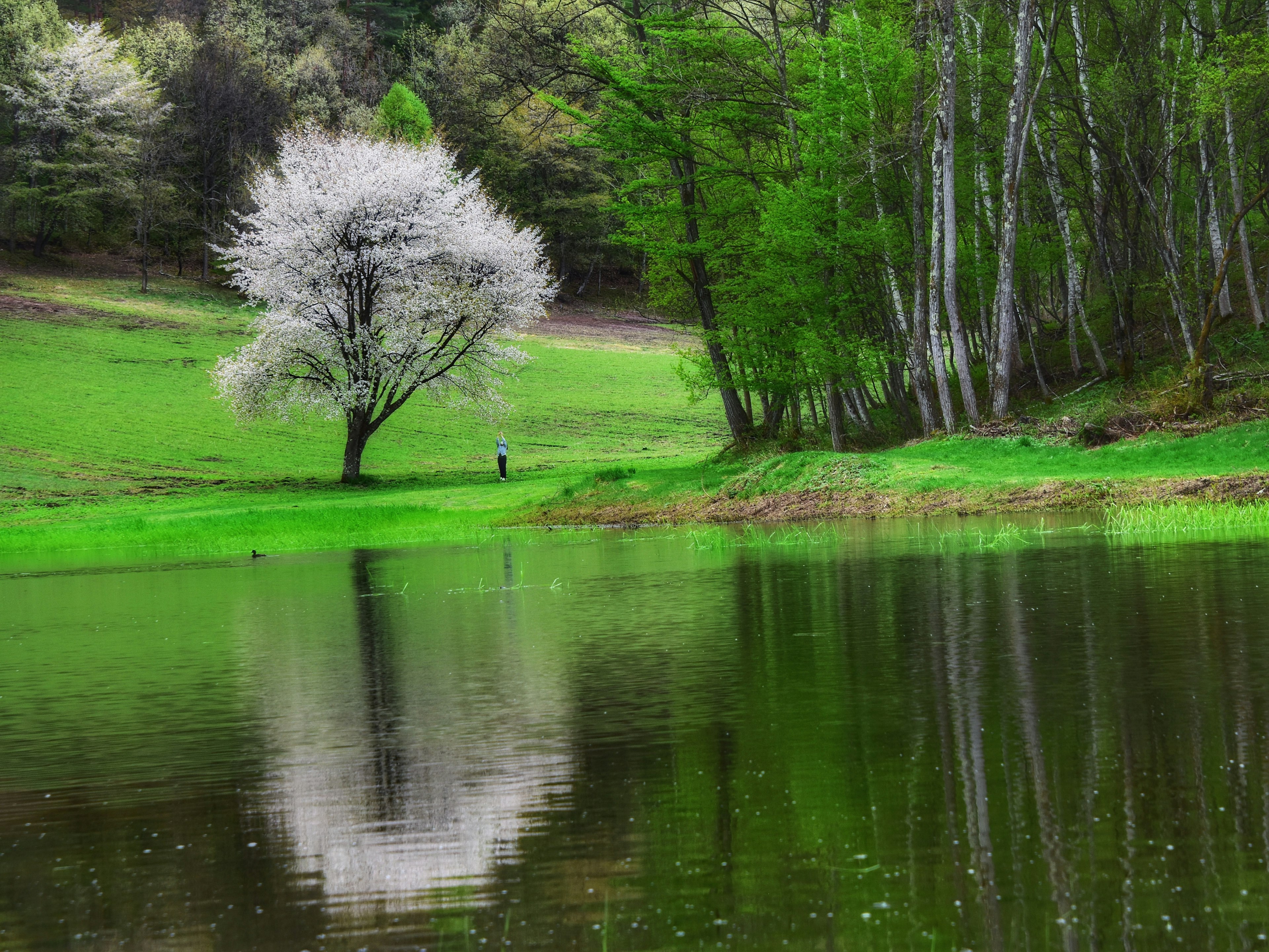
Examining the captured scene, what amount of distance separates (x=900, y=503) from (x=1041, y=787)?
671 inches

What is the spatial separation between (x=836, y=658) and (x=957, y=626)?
149 centimetres

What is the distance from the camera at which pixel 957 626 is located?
8.66 meters

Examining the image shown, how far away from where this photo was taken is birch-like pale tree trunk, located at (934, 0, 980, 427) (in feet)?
86.1

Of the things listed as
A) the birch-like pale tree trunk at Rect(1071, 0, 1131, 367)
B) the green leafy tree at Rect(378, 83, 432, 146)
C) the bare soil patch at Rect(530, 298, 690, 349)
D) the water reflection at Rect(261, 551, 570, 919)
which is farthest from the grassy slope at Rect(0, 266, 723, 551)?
the water reflection at Rect(261, 551, 570, 919)

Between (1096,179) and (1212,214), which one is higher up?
(1096,179)

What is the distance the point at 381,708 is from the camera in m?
6.93

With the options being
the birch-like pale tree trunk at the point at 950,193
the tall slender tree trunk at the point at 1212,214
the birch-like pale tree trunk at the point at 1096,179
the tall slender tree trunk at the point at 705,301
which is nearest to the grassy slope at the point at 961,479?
the birch-like pale tree trunk at the point at 950,193

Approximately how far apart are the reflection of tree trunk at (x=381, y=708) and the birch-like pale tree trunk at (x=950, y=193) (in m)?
17.4

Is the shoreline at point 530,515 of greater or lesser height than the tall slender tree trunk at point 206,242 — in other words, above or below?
below

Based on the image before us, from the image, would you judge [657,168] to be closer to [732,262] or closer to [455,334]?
[732,262]

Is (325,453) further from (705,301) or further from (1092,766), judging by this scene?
(1092,766)

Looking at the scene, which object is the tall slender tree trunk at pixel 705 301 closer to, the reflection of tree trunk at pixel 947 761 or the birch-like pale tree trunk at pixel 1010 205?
the birch-like pale tree trunk at pixel 1010 205

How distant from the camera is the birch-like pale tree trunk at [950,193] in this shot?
86.1ft

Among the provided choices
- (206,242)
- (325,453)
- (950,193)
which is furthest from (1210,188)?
(206,242)
